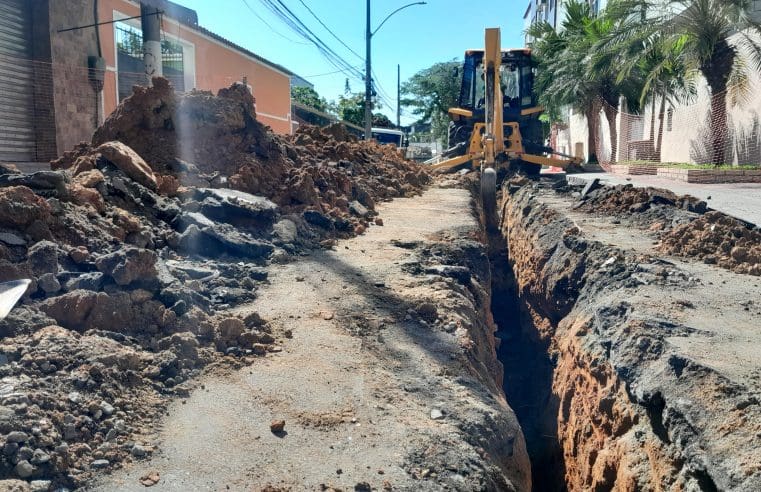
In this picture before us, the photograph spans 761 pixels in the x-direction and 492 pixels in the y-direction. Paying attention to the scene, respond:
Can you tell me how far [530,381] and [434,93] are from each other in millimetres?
45851

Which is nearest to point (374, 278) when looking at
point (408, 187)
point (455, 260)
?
point (455, 260)

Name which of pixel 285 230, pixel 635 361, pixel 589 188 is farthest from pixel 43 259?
pixel 589 188

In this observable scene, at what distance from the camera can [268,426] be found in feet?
9.20

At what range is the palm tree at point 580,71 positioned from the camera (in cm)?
2034

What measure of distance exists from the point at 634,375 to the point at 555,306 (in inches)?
106

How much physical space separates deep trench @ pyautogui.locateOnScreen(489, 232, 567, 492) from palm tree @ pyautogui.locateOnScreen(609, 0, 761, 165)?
8.27 m

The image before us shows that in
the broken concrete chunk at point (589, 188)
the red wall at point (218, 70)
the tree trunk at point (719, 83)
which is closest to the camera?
the broken concrete chunk at point (589, 188)

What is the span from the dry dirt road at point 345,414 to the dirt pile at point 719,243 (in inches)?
90.4

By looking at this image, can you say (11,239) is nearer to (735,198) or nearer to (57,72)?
(57,72)

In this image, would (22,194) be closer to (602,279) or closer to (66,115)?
(602,279)

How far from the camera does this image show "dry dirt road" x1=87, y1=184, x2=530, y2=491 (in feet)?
8.11

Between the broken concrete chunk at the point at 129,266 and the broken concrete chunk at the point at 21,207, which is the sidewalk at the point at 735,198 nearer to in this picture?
the broken concrete chunk at the point at 129,266

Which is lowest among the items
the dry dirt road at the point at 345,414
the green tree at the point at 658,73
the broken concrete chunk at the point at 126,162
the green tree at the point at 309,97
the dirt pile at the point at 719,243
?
the dry dirt road at the point at 345,414

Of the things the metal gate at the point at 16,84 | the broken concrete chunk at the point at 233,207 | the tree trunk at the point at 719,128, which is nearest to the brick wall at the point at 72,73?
the metal gate at the point at 16,84
